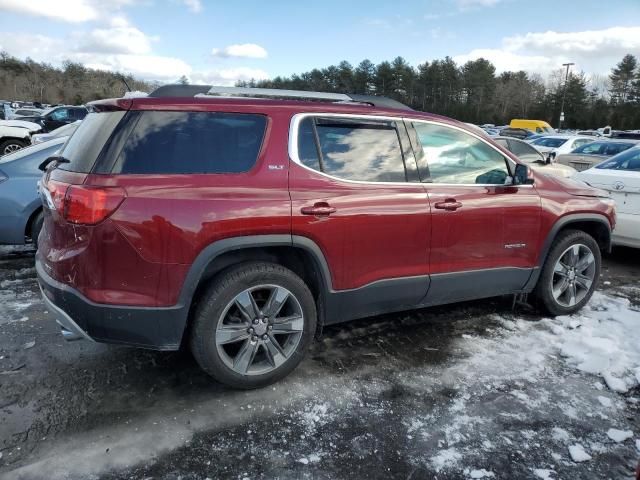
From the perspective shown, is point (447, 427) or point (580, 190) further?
point (580, 190)

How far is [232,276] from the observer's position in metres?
2.98

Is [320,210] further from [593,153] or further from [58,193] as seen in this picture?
[593,153]

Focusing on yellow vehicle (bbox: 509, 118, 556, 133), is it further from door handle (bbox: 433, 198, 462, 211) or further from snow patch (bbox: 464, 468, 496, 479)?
snow patch (bbox: 464, 468, 496, 479)

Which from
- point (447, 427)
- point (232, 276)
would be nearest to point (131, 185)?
point (232, 276)

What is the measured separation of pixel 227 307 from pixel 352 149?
135cm

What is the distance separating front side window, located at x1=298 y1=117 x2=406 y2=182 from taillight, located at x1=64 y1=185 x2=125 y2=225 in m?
1.13

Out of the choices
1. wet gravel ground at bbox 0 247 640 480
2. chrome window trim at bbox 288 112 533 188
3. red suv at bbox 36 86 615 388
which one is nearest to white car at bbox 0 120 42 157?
wet gravel ground at bbox 0 247 640 480

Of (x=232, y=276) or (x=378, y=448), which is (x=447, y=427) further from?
(x=232, y=276)

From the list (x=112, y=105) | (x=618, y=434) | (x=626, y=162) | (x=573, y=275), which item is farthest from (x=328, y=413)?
(x=626, y=162)

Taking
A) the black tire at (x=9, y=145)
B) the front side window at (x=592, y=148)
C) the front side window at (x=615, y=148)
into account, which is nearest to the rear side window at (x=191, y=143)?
the front side window at (x=615, y=148)

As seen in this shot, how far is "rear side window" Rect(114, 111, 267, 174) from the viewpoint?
279cm

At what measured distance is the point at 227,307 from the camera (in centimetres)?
298

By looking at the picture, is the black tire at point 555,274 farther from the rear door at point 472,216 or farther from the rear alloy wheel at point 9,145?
the rear alloy wheel at point 9,145

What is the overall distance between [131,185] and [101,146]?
0.32 meters
